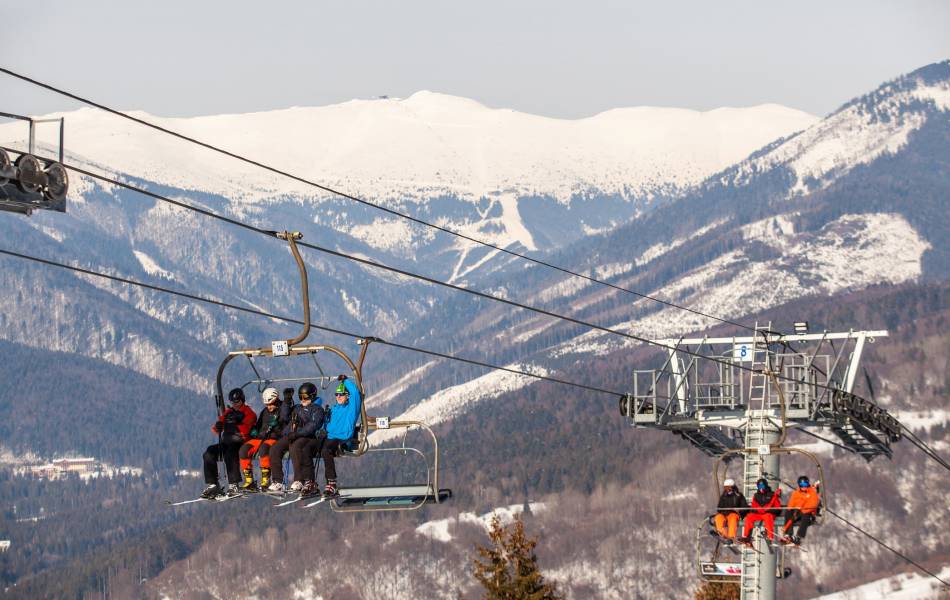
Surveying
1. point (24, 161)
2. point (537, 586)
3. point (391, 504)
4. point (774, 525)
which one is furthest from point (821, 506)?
point (537, 586)

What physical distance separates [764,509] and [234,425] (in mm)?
17732

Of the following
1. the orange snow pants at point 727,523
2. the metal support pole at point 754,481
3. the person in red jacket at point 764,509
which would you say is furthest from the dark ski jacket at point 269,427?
the metal support pole at point 754,481

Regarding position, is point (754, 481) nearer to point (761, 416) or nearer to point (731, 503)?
point (761, 416)

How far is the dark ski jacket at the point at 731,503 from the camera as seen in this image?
56344mm

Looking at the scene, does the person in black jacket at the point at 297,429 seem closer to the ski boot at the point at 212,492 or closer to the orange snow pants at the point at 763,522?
the ski boot at the point at 212,492

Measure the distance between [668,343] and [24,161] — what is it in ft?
114

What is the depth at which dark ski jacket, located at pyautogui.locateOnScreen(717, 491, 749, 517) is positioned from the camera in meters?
56.3

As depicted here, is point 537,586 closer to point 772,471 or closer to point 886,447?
point 886,447

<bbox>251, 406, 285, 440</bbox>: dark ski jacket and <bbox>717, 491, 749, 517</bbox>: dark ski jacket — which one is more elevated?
<bbox>251, 406, 285, 440</bbox>: dark ski jacket

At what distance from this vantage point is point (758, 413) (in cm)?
6028

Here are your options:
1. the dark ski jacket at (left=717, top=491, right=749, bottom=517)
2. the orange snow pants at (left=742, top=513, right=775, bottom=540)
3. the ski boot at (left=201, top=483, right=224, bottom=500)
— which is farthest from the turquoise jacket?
the orange snow pants at (left=742, top=513, right=775, bottom=540)

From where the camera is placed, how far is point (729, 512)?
5650 centimetres

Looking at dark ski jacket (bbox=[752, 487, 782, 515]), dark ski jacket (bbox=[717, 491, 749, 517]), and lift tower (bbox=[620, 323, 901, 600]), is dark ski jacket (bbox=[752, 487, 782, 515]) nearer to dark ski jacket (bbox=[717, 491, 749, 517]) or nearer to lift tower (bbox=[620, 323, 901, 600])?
dark ski jacket (bbox=[717, 491, 749, 517])

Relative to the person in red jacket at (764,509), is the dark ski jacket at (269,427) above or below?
above
